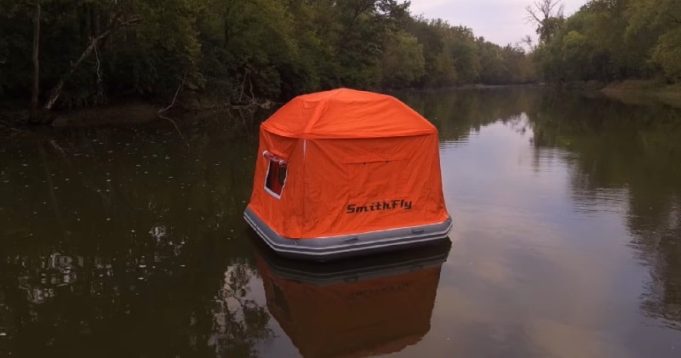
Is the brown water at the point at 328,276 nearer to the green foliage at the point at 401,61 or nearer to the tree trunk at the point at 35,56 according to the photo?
the tree trunk at the point at 35,56

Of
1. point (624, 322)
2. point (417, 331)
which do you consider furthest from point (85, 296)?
point (624, 322)

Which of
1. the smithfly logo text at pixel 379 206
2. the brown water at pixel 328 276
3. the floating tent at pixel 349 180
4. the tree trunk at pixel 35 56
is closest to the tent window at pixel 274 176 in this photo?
the floating tent at pixel 349 180

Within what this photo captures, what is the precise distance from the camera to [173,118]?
97.1ft

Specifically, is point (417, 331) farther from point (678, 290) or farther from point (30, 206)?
point (30, 206)

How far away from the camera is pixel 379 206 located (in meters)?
8.04

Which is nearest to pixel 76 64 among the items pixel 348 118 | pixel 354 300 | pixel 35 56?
pixel 35 56

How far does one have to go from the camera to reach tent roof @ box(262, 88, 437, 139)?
7.74 metres

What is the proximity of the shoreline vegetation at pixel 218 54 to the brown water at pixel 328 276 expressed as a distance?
12370 mm

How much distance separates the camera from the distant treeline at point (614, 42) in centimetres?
4867

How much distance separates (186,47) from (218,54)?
9.40 metres

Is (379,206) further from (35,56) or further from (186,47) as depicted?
(186,47)

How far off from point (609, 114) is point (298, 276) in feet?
109

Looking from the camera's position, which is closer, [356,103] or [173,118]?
[356,103]

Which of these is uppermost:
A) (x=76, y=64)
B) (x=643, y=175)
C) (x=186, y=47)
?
(x=186, y=47)
